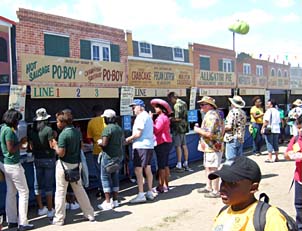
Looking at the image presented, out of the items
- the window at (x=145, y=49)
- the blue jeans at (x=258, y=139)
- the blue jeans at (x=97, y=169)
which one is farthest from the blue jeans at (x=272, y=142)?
the blue jeans at (x=97, y=169)

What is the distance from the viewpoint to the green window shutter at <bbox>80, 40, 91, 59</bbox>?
839 centimetres

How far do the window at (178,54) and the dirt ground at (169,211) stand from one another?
4.27 metres

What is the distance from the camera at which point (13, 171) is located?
5.52m

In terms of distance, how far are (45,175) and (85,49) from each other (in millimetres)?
3199

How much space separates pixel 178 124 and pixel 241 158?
23.9ft

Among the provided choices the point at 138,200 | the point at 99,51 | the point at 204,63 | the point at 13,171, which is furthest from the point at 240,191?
the point at 204,63

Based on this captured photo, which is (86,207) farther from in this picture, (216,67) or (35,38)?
(216,67)

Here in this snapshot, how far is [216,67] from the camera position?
45.6ft

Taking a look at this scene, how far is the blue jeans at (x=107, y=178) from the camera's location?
6.35 meters

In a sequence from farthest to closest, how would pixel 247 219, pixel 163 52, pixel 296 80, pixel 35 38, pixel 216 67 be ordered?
pixel 296 80 < pixel 216 67 < pixel 163 52 < pixel 35 38 < pixel 247 219

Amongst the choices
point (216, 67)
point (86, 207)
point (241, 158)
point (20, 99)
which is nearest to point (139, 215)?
point (86, 207)

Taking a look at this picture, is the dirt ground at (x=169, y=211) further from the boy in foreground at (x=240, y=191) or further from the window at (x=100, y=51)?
the boy in foreground at (x=240, y=191)

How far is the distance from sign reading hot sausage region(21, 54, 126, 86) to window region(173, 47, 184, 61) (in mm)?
2449

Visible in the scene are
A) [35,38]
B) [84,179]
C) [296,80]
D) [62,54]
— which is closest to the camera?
[84,179]
